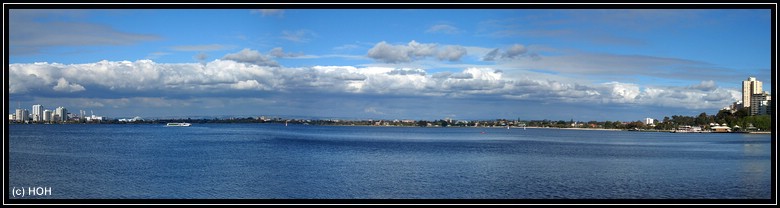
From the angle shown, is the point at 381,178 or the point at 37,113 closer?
the point at 381,178

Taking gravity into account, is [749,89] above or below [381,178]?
above

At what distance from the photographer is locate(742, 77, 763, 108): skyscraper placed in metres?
139

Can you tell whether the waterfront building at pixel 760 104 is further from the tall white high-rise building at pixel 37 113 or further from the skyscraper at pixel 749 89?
the tall white high-rise building at pixel 37 113

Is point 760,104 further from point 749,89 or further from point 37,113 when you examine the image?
point 37,113

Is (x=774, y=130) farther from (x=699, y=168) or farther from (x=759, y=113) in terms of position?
(x=759, y=113)

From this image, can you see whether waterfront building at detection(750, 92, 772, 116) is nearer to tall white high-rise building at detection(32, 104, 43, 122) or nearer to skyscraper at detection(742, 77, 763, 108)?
skyscraper at detection(742, 77, 763, 108)

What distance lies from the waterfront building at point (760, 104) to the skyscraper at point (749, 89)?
1511 millimetres

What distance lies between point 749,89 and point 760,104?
699 centimetres

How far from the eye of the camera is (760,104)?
5389 inches

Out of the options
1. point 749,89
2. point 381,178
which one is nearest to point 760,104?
point 749,89

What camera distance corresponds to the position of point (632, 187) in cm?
2991

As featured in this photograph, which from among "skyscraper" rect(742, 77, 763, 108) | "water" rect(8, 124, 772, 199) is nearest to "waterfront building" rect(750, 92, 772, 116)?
"skyscraper" rect(742, 77, 763, 108)

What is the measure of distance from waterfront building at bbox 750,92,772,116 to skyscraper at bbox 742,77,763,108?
1511 millimetres
